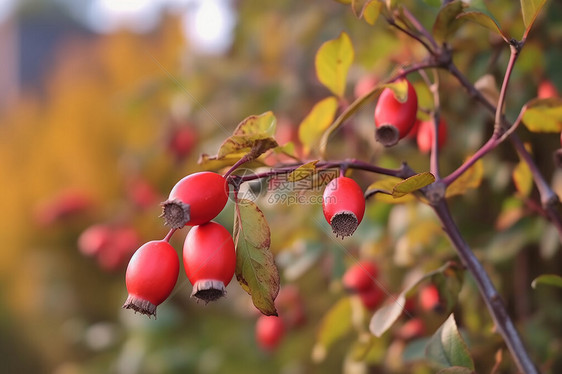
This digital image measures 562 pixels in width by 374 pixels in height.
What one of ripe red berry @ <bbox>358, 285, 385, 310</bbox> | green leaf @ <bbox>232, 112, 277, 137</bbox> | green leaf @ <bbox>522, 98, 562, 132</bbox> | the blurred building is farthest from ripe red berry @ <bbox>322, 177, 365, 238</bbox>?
the blurred building

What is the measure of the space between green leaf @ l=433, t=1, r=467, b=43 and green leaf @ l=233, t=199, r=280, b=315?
0.38m

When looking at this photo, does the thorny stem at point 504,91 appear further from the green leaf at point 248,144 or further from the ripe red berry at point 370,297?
the ripe red berry at point 370,297

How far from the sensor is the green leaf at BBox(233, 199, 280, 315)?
597 mm

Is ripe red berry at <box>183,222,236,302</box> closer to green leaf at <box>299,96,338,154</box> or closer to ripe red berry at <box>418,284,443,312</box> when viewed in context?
green leaf at <box>299,96,338,154</box>

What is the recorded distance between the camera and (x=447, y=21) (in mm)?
751

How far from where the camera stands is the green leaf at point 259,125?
2.13 ft

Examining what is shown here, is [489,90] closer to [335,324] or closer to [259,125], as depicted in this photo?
[259,125]

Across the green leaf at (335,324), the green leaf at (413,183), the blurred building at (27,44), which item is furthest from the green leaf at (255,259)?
the blurred building at (27,44)

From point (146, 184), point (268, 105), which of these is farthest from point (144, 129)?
point (268, 105)

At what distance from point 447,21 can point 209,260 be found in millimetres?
475

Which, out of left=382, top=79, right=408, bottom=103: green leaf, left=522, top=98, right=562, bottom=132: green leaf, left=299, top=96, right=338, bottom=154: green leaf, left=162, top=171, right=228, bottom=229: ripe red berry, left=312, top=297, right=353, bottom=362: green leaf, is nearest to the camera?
left=162, top=171, right=228, bottom=229: ripe red berry

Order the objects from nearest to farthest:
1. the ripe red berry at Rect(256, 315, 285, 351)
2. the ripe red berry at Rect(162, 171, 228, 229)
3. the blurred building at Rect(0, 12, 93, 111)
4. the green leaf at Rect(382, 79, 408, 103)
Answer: the ripe red berry at Rect(162, 171, 228, 229), the green leaf at Rect(382, 79, 408, 103), the ripe red berry at Rect(256, 315, 285, 351), the blurred building at Rect(0, 12, 93, 111)

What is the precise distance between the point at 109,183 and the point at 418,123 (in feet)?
9.38

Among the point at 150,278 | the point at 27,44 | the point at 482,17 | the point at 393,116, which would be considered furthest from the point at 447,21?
the point at 27,44
